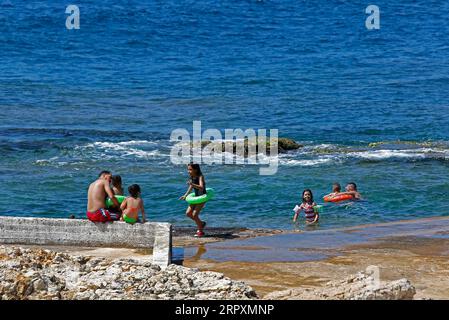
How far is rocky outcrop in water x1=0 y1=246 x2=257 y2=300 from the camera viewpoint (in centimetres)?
1057

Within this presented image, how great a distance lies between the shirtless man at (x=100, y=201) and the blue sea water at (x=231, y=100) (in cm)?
597

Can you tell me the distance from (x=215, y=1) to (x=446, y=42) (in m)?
15.5

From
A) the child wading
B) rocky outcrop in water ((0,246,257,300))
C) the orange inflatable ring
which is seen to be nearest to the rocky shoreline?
rocky outcrop in water ((0,246,257,300))

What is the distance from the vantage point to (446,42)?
178 ft

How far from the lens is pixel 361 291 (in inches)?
399

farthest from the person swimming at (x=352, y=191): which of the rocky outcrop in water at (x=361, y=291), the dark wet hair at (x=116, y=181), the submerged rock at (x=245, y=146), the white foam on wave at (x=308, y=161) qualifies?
the rocky outcrop in water at (x=361, y=291)

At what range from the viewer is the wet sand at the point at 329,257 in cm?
1301

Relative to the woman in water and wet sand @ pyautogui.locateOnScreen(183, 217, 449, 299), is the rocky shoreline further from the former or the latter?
the woman in water

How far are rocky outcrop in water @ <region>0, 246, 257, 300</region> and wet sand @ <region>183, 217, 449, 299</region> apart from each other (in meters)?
1.34

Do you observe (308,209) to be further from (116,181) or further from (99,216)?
(99,216)

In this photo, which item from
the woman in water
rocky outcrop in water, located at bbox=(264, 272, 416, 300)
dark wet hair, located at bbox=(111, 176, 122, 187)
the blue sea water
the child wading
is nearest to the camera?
rocky outcrop in water, located at bbox=(264, 272, 416, 300)

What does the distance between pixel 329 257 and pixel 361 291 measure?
14.6 feet

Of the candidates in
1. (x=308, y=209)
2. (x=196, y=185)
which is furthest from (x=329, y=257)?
(x=308, y=209)
